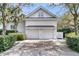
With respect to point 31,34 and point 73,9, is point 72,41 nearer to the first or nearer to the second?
point 73,9

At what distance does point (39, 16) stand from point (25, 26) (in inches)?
27.3

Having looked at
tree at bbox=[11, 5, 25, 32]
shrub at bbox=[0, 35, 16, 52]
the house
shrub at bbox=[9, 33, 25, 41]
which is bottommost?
shrub at bbox=[0, 35, 16, 52]

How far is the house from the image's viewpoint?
5484 mm

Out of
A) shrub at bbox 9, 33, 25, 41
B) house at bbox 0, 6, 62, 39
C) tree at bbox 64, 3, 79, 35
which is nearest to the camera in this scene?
shrub at bbox 9, 33, 25, 41

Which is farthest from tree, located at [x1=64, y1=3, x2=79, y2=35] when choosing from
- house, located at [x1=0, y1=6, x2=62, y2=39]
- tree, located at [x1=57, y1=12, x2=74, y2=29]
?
house, located at [x1=0, y1=6, x2=62, y2=39]

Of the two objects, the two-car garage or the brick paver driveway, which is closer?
the brick paver driveway

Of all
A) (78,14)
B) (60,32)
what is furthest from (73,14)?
(60,32)

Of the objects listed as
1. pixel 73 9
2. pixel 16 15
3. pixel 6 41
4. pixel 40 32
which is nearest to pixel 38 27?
pixel 40 32

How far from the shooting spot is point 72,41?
5.80m

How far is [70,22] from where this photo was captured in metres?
5.64

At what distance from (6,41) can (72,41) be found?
1.98m

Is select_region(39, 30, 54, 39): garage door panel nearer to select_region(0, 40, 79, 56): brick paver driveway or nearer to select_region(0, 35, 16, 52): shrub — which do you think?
select_region(0, 40, 79, 56): brick paver driveway

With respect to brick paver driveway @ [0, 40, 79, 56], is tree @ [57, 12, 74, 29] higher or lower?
higher

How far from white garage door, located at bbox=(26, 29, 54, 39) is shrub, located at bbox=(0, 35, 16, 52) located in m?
0.52
